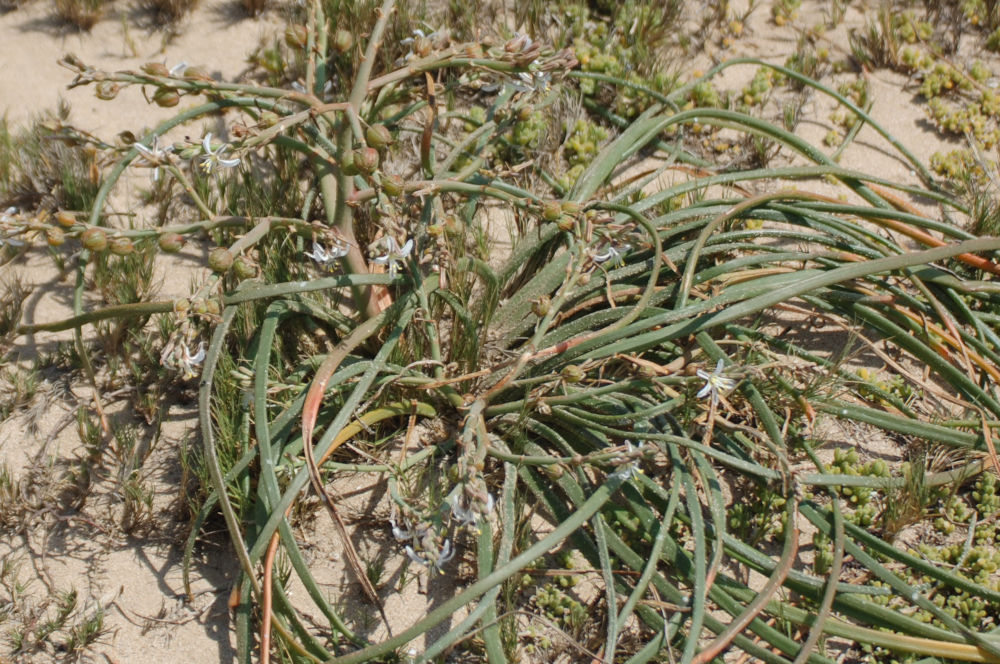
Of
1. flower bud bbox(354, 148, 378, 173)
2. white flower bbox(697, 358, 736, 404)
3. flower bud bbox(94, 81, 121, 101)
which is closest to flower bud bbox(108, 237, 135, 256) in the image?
flower bud bbox(94, 81, 121, 101)

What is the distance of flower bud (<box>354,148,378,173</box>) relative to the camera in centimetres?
200

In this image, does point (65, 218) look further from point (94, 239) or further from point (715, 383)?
point (715, 383)

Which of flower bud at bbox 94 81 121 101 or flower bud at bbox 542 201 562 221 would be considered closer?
flower bud at bbox 94 81 121 101

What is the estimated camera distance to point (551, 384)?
238 centimetres

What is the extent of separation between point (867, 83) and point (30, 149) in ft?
9.77

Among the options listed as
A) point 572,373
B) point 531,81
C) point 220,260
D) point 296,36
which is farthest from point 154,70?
point 572,373

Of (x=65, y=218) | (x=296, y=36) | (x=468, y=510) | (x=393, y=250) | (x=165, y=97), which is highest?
(x=296, y=36)

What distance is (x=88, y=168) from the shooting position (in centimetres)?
306

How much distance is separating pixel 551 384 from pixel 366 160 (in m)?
0.74

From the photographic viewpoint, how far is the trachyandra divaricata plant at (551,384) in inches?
82.4

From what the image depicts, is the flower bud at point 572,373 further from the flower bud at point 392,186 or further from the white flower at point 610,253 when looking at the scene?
the flower bud at point 392,186

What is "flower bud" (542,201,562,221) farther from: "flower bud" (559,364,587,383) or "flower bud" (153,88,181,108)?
"flower bud" (153,88,181,108)

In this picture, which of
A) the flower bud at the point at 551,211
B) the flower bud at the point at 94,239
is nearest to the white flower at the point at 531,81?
the flower bud at the point at 551,211

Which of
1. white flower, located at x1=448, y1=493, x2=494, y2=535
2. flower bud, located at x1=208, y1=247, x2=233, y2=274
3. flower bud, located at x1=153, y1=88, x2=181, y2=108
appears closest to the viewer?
white flower, located at x1=448, y1=493, x2=494, y2=535
